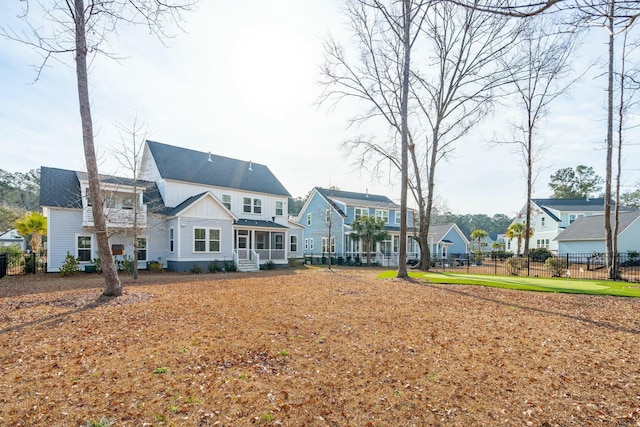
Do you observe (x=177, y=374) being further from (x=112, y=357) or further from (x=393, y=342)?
(x=393, y=342)

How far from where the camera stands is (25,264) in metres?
18.2

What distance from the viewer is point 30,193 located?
54.2m

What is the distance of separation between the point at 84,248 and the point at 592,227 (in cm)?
4257

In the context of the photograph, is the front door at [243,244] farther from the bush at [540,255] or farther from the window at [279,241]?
the bush at [540,255]

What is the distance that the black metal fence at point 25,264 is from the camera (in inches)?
668

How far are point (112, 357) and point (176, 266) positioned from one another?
16.3 meters

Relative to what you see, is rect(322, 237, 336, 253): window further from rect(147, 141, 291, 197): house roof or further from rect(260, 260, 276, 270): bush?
rect(260, 260, 276, 270): bush

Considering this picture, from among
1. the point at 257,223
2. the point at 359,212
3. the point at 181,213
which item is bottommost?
the point at 257,223

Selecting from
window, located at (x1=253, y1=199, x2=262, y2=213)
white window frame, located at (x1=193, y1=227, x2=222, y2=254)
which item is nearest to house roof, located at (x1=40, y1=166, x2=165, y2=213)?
white window frame, located at (x1=193, y1=227, x2=222, y2=254)

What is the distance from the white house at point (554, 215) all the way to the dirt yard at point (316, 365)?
120ft

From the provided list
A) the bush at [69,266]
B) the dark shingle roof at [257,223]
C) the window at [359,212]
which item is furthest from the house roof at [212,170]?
the window at [359,212]

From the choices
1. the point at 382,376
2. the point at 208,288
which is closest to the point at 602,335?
the point at 382,376

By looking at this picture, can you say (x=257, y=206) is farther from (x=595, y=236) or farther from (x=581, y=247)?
(x=581, y=247)

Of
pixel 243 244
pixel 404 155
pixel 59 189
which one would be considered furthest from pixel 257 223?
pixel 404 155
